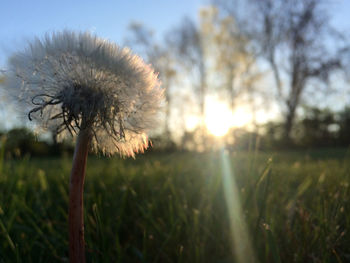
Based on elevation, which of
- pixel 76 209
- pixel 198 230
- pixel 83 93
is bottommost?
pixel 198 230

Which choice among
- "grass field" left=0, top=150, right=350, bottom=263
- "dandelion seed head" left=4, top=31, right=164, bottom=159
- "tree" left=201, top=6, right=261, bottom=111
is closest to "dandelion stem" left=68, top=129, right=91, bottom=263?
"dandelion seed head" left=4, top=31, right=164, bottom=159

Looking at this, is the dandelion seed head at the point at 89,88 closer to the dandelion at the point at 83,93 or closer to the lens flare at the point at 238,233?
the dandelion at the point at 83,93

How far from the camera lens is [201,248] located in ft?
3.98

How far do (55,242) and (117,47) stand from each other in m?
0.96

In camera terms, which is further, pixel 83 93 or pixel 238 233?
pixel 238 233

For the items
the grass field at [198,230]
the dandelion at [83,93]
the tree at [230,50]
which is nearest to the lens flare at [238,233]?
the grass field at [198,230]

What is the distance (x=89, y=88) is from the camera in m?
0.88

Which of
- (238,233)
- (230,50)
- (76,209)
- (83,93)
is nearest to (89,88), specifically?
(83,93)

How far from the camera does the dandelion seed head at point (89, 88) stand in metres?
0.85

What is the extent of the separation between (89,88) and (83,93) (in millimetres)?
24

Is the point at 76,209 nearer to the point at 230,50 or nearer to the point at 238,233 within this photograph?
the point at 238,233

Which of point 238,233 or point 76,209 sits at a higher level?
point 76,209

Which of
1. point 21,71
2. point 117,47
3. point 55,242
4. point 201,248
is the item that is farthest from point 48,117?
point 201,248

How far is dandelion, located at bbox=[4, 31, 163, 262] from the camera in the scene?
2.70ft
